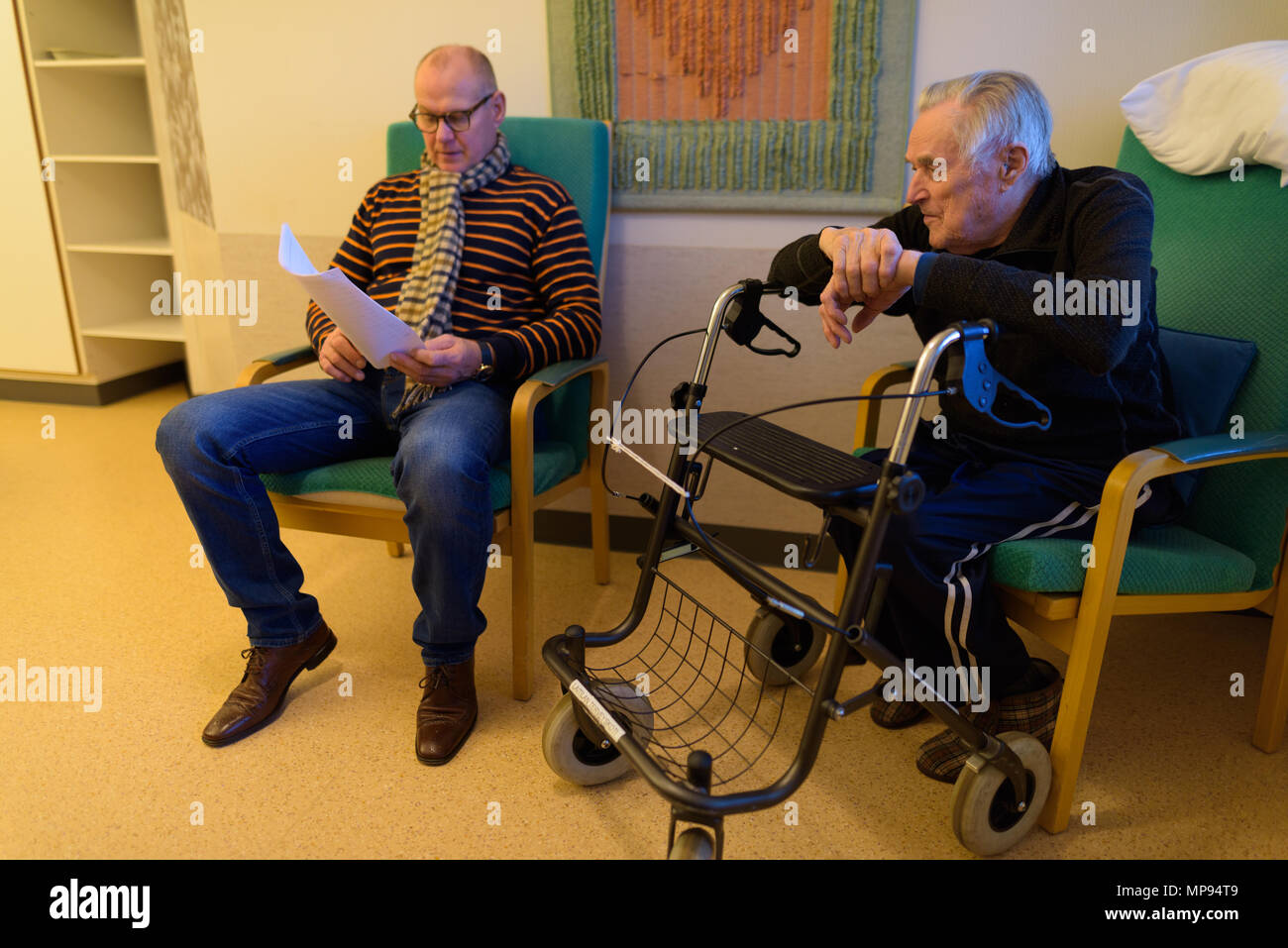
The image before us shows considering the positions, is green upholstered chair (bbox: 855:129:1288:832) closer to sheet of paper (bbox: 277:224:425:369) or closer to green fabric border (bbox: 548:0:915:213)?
green fabric border (bbox: 548:0:915:213)

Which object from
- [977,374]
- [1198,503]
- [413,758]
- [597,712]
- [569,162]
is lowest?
[413,758]

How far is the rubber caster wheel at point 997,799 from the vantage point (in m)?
1.24

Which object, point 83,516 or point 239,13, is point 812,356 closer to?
point 239,13

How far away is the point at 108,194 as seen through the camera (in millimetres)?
3389

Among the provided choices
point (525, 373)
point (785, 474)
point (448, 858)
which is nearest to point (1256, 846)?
point (785, 474)

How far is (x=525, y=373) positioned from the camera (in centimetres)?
169

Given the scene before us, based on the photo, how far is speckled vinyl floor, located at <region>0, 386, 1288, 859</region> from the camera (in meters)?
1.33

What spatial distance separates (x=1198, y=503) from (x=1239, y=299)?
0.35 m

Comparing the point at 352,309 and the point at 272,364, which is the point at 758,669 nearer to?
the point at 352,309

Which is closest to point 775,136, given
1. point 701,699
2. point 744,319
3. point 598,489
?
point 744,319

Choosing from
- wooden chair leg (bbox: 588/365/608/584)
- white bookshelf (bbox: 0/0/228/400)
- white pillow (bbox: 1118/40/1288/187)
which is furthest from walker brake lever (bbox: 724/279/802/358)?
white bookshelf (bbox: 0/0/228/400)

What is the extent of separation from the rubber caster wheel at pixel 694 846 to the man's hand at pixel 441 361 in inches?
34.0

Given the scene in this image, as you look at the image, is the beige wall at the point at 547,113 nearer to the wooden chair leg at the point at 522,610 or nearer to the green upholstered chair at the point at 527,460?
the green upholstered chair at the point at 527,460

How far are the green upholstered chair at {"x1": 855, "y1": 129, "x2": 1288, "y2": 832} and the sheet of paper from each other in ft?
2.81
